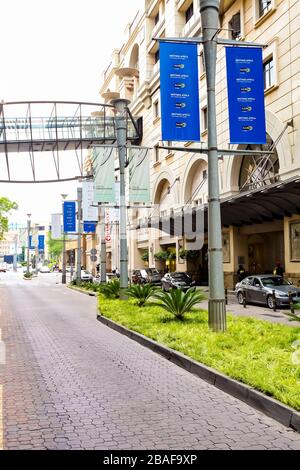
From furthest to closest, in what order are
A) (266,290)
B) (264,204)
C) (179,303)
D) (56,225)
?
(56,225), (264,204), (266,290), (179,303)

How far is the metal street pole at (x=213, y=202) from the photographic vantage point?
11180 mm

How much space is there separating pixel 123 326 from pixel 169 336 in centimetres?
296

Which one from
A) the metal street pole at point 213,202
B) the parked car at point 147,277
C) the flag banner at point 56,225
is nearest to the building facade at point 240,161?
the metal street pole at point 213,202

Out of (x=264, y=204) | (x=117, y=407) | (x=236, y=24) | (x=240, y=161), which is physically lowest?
(x=117, y=407)

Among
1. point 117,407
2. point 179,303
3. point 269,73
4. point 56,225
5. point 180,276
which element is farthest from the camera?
point 56,225

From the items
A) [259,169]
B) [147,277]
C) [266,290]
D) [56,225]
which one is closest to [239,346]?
[266,290]

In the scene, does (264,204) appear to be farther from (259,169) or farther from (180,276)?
(180,276)

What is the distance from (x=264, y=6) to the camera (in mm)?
28312

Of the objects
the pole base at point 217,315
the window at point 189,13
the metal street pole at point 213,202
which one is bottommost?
the pole base at point 217,315

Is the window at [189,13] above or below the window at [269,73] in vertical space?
above

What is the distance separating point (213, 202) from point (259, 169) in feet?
58.3

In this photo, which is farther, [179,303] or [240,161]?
[240,161]

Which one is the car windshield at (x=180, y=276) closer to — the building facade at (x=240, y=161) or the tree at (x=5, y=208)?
the building facade at (x=240, y=161)

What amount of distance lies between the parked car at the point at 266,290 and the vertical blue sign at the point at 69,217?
20.4m
